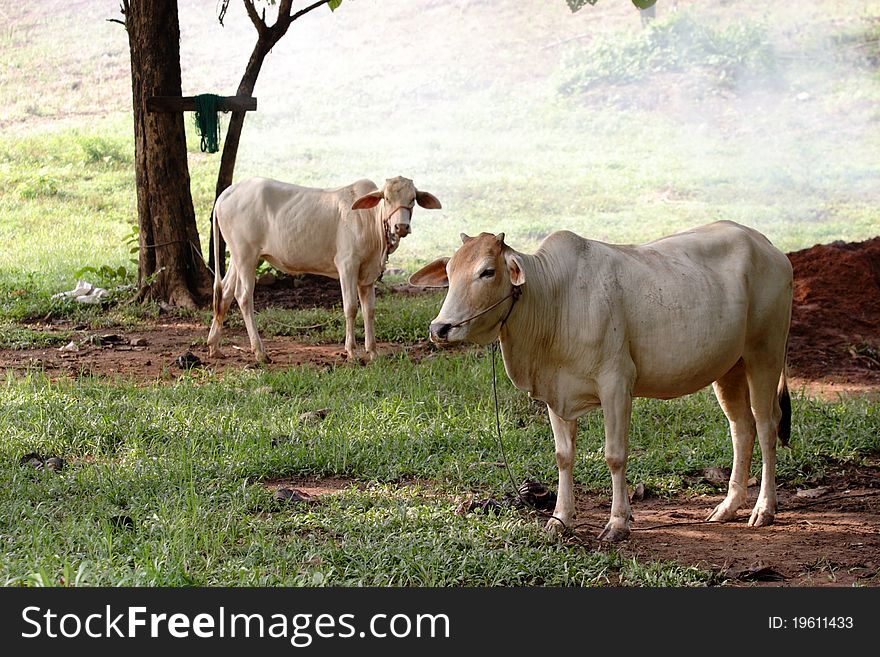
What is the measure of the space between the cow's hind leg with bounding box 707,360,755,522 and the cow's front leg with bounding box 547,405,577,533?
775mm

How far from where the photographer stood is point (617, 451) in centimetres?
477

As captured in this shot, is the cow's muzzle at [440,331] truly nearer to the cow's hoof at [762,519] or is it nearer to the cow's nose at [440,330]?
the cow's nose at [440,330]

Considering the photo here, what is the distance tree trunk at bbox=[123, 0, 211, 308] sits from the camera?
1027 centimetres

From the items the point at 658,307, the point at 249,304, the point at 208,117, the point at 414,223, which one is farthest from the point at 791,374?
the point at 414,223

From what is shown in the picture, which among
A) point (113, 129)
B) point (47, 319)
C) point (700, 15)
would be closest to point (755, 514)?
point (47, 319)

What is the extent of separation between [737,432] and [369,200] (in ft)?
13.0

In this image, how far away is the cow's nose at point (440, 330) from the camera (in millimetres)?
4426

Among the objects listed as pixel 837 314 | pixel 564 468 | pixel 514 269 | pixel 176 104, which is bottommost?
pixel 837 314

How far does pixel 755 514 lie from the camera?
512 centimetres

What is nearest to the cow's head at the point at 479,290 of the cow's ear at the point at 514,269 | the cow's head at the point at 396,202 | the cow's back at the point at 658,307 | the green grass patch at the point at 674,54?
the cow's ear at the point at 514,269

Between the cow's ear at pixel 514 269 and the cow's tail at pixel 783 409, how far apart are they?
1548mm

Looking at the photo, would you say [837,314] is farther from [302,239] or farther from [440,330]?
[440,330]

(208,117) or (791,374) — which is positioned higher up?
(208,117)

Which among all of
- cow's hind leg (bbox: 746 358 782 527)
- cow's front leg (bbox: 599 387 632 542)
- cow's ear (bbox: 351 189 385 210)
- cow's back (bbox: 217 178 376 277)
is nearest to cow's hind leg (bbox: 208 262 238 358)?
cow's back (bbox: 217 178 376 277)
